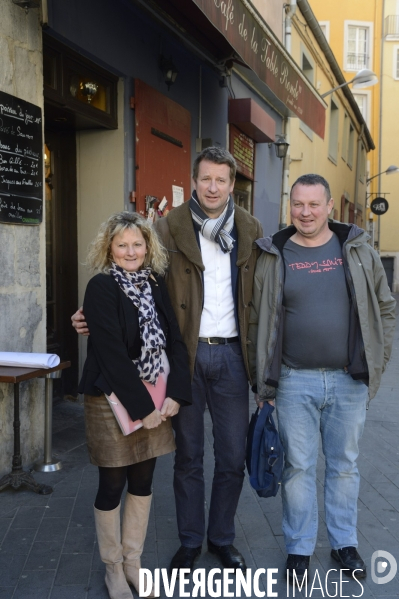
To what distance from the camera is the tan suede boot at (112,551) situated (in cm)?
282

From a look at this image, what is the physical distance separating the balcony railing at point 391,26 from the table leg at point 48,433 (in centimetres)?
2959

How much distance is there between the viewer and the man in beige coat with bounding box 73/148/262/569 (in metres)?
3.10

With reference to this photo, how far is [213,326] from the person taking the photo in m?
3.13

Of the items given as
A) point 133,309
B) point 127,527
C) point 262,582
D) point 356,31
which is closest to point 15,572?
point 127,527

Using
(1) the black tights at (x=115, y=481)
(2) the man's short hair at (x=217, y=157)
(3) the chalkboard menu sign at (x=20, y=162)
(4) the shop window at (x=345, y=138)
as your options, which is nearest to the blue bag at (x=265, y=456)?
(1) the black tights at (x=115, y=481)

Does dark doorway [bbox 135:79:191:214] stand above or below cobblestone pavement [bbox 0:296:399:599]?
above

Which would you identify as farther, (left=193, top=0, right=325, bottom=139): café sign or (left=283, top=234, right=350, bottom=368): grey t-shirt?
(left=193, top=0, right=325, bottom=139): café sign

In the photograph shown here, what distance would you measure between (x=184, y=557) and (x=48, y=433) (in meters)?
1.61

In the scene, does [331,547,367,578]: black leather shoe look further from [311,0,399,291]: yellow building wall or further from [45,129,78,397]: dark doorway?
[311,0,399,291]: yellow building wall

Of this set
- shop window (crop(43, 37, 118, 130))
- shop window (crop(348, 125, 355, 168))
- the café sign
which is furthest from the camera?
shop window (crop(348, 125, 355, 168))

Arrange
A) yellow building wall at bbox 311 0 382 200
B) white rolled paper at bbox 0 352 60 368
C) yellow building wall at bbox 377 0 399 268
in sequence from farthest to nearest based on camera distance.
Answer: yellow building wall at bbox 377 0 399 268 → yellow building wall at bbox 311 0 382 200 → white rolled paper at bbox 0 352 60 368

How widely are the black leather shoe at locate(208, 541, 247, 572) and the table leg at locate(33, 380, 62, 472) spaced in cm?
159

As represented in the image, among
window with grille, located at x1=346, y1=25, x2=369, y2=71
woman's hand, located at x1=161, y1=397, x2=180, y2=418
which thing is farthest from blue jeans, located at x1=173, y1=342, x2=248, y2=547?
window with grille, located at x1=346, y1=25, x2=369, y2=71

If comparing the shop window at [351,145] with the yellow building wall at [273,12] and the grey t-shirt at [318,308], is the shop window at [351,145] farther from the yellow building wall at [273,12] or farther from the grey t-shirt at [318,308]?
the grey t-shirt at [318,308]
